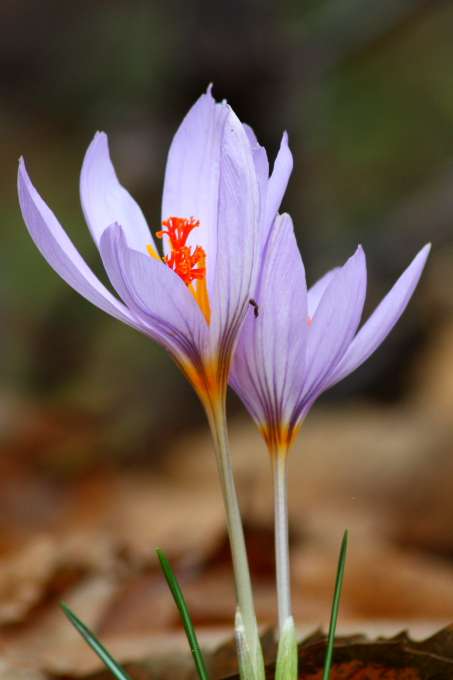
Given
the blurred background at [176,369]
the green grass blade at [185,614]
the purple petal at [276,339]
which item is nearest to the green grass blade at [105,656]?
the green grass blade at [185,614]

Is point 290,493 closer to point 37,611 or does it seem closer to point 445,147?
point 37,611

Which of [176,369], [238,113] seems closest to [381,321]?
[176,369]

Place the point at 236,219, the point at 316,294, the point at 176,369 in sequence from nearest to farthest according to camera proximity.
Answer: the point at 236,219
the point at 316,294
the point at 176,369

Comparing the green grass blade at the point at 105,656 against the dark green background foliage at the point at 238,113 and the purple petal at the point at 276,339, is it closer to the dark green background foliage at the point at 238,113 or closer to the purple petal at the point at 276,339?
the purple petal at the point at 276,339

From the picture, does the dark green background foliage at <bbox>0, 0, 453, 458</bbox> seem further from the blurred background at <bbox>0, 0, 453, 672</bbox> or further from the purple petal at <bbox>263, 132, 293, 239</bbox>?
the purple petal at <bbox>263, 132, 293, 239</bbox>

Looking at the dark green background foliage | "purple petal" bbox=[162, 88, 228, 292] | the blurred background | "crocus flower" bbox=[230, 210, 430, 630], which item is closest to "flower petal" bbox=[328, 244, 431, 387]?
"crocus flower" bbox=[230, 210, 430, 630]

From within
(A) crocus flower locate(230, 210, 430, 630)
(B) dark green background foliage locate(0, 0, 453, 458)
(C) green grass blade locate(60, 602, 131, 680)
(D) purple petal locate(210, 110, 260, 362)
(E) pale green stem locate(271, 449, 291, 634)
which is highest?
(B) dark green background foliage locate(0, 0, 453, 458)

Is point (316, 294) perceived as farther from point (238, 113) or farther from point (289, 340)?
point (238, 113)
